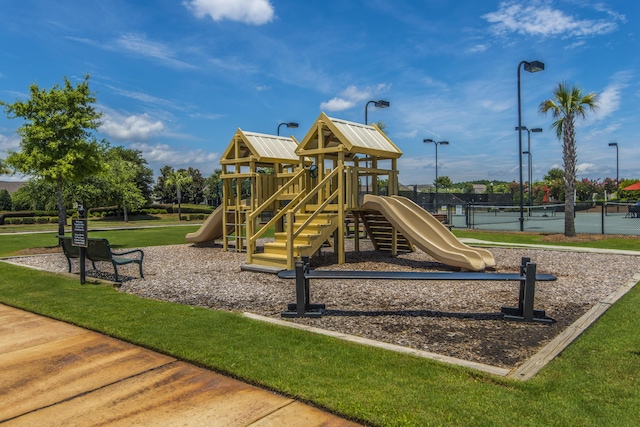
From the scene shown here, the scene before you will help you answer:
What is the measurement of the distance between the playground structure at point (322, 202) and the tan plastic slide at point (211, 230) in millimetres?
35

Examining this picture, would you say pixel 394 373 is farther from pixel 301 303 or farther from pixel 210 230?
pixel 210 230

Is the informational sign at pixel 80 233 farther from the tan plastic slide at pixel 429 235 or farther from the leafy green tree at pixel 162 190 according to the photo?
the leafy green tree at pixel 162 190

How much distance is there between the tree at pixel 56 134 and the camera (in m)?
15.6

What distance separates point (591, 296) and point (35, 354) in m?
7.75

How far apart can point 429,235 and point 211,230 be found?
837cm

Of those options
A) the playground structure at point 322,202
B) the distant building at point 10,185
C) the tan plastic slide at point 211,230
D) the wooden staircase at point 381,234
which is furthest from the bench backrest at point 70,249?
the distant building at point 10,185

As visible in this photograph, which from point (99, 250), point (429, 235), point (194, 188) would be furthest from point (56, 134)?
point (194, 188)

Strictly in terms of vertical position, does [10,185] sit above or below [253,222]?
above

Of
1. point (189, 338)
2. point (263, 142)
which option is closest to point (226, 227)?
point (263, 142)

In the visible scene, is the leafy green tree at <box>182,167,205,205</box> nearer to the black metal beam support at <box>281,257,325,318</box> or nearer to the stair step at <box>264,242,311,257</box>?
the stair step at <box>264,242,311,257</box>

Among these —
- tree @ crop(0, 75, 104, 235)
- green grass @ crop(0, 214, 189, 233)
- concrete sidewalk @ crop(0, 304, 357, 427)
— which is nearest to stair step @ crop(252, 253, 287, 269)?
concrete sidewalk @ crop(0, 304, 357, 427)

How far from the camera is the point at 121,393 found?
12.7 ft

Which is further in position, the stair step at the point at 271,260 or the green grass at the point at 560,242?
the green grass at the point at 560,242

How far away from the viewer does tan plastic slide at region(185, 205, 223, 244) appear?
1638 centimetres
